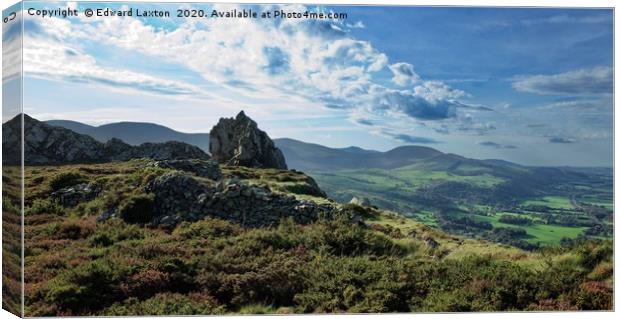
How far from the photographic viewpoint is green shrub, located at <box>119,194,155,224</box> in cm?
1805

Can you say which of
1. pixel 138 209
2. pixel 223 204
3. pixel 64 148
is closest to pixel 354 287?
pixel 223 204

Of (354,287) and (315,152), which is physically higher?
(315,152)

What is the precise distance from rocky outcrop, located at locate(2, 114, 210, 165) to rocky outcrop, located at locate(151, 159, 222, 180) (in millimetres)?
3260

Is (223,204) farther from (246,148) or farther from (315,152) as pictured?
(246,148)

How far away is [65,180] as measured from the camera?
19719mm

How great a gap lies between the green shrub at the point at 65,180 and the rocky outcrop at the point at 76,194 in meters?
0.27

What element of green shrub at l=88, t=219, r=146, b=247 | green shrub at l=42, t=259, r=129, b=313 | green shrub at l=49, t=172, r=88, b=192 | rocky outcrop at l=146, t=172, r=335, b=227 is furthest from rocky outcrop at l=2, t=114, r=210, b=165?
rocky outcrop at l=146, t=172, r=335, b=227

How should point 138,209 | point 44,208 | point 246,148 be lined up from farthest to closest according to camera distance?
point 246,148
point 138,209
point 44,208

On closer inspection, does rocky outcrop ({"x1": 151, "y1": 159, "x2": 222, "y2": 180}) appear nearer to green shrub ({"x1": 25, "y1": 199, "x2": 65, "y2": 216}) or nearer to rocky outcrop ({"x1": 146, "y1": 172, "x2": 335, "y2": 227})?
rocky outcrop ({"x1": 146, "y1": 172, "x2": 335, "y2": 227})

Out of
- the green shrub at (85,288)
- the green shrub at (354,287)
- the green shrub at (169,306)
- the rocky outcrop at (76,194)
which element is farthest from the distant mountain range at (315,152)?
the green shrub at (169,306)

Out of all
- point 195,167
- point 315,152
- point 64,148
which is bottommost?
point 195,167

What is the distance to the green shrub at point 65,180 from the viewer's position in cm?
1922

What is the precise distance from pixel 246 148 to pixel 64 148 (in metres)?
12.0

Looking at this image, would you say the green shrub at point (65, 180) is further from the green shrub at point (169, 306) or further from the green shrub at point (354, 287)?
the green shrub at point (354, 287)
